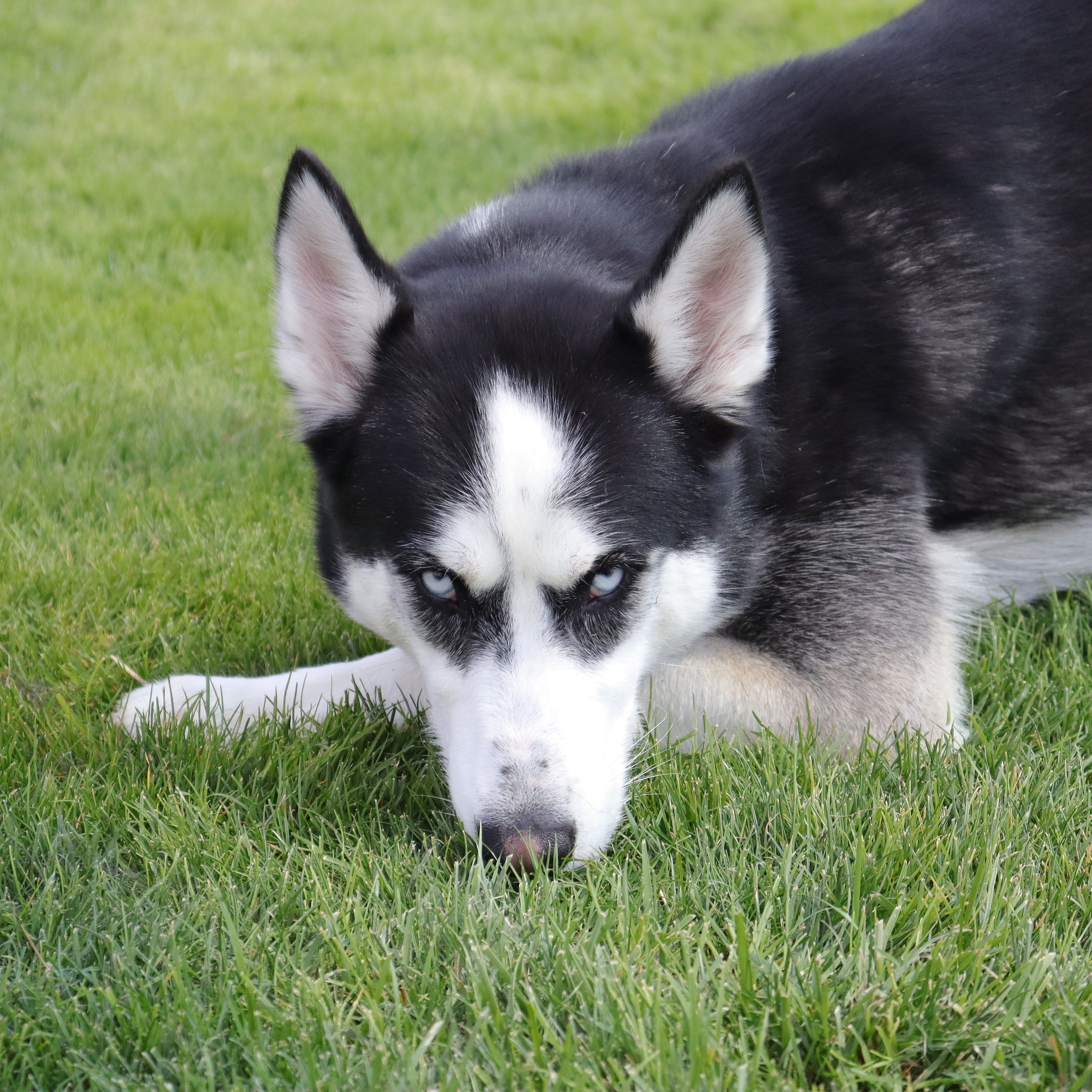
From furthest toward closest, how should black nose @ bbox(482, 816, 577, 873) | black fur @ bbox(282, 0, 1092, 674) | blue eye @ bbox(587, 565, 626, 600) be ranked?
black fur @ bbox(282, 0, 1092, 674)
blue eye @ bbox(587, 565, 626, 600)
black nose @ bbox(482, 816, 577, 873)

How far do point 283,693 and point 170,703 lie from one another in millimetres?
285

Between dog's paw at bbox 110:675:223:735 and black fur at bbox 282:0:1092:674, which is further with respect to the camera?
dog's paw at bbox 110:675:223:735

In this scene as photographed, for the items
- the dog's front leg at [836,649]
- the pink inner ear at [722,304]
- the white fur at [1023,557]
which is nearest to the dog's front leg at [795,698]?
the dog's front leg at [836,649]

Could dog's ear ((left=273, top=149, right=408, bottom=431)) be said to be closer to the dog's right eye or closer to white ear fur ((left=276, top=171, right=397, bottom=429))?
white ear fur ((left=276, top=171, right=397, bottom=429))

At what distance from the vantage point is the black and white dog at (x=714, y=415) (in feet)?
8.07

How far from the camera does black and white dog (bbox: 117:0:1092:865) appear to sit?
96.8 inches

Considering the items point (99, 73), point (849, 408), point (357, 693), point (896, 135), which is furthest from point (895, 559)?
point (99, 73)

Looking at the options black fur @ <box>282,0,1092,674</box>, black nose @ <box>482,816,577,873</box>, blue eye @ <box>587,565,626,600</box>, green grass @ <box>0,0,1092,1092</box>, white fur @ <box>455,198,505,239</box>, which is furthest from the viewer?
white fur @ <box>455,198,505,239</box>

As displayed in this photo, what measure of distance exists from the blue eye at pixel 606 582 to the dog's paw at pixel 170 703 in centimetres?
101

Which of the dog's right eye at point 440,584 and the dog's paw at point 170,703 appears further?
the dog's paw at point 170,703

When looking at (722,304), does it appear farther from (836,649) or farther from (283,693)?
(283,693)

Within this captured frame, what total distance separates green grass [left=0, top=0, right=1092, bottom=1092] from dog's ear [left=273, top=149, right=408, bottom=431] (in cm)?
82

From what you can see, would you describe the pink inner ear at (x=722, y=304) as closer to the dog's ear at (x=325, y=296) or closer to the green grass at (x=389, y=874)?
the dog's ear at (x=325, y=296)

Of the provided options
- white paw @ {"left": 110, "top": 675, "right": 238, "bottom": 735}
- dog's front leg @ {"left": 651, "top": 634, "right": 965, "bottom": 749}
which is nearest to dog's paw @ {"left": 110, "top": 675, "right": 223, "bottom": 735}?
white paw @ {"left": 110, "top": 675, "right": 238, "bottom": 735}
